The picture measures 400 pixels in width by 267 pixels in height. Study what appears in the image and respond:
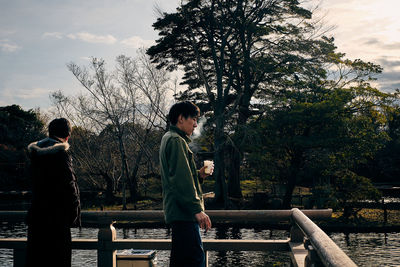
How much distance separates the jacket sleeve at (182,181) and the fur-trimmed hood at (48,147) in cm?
105

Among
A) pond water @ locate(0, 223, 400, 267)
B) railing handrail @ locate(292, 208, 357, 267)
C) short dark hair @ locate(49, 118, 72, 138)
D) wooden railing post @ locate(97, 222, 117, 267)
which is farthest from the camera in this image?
pond water @ locate(0, 223, 400, 267)

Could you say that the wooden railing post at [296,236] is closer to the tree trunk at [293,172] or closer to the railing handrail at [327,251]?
the railing handrail at [327,251]

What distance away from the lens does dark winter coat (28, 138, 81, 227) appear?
3410mm

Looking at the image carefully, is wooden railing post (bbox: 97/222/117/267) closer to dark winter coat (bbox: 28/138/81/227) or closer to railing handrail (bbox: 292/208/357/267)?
dark winter coat (bbox: 28/138/81/227)

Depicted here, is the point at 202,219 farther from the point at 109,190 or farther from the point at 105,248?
the point at 109,190

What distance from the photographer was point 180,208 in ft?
9.82

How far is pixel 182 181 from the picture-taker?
2.89 metres

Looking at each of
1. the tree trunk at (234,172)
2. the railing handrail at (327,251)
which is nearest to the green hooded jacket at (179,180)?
the railing handrail at (327,251)

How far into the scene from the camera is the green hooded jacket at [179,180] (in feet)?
9.48

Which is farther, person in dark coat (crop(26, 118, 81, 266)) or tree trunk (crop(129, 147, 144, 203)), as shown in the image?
tree trunk (crop(129, 147, 144, 203))

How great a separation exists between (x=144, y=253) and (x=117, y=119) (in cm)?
2713

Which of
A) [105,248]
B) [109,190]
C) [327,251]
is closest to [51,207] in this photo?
[105,248]

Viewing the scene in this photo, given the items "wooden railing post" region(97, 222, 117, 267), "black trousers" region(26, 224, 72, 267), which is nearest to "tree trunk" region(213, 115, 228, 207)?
"wooden railing post" region(97, 222, 117, 267)

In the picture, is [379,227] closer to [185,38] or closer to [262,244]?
[185,38]
